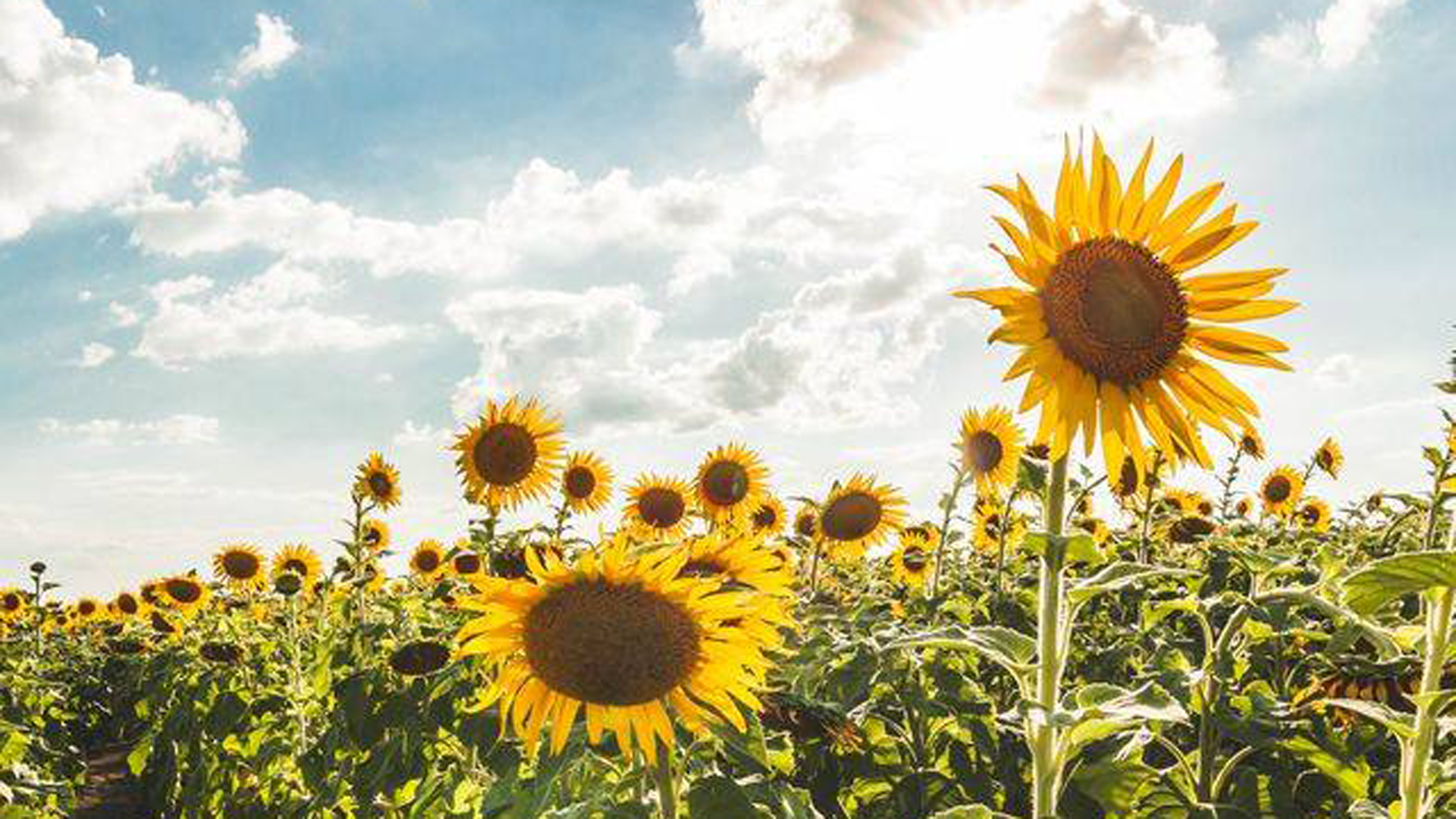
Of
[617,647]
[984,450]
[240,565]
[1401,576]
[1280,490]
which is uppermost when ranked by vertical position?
[1280,490]

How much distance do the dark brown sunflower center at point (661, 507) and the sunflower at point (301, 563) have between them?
5.94 m

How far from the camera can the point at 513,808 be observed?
2.92 m

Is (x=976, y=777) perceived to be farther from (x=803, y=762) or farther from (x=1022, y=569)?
(x=1022, y=569)

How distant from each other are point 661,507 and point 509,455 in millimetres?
1246

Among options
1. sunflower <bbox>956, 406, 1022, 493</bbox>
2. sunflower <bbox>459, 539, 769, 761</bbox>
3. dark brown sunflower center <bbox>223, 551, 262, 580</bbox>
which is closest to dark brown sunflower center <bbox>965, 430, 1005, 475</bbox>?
sunflower <bbox>956, 406, 1022, 493</bbox>

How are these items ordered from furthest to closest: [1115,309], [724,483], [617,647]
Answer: [724,483]
[1115,309]
[617,647]

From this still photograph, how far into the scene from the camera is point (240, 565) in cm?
1298

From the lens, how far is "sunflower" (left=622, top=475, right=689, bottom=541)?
817 cm

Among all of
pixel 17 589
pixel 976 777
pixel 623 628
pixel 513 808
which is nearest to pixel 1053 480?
pixel 623 628

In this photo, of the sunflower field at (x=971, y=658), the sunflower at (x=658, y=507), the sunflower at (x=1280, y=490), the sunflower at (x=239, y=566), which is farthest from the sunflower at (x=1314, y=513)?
the sunflower at (x=239, y=566)

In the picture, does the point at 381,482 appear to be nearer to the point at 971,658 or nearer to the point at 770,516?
the point at 770,516

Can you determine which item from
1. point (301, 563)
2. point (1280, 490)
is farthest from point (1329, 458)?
point (301, 563)

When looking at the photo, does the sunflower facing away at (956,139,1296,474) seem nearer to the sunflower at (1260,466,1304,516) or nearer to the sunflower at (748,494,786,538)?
the sunflower at (748,494,786,538)

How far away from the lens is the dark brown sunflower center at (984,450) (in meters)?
8.60
